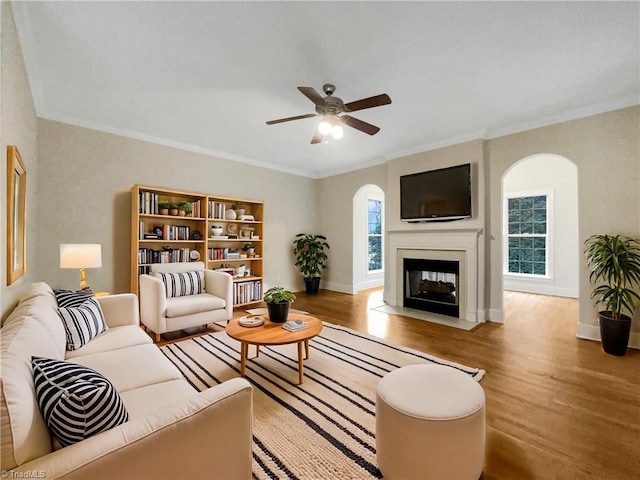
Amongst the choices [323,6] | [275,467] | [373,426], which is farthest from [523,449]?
[323,6]

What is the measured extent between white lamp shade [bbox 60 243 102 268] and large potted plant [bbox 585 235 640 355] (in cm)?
512

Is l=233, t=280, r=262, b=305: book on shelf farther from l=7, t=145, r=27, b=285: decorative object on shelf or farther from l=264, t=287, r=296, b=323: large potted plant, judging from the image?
l=7, t=145, r=27, b=285: decorative object on shelf

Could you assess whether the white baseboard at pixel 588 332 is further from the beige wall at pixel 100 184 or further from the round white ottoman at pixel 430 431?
the beige wall at pixel 100 184

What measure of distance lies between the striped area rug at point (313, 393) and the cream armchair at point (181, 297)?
0.80ft

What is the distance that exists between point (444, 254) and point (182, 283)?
145 inches

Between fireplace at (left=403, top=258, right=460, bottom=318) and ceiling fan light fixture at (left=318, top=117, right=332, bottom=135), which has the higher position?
ceiling fan light fixture at (left=318, top=117, right=332, bottom=135)

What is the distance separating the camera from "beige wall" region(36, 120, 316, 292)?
325 centimetres

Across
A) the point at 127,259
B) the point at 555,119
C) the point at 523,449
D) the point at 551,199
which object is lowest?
the point at 523,449

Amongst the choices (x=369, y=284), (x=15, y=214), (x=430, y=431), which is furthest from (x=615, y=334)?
(x=15, y=214)

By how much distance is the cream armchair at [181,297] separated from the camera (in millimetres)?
3064

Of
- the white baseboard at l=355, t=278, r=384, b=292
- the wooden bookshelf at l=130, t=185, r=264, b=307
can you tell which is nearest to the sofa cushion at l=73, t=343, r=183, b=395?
the wooden bookshelf at l=130, t=185, r=264, b=307

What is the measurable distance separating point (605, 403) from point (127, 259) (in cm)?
500

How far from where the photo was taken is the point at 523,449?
5.11 feet

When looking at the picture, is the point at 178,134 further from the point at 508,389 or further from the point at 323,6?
the point at 508,389
